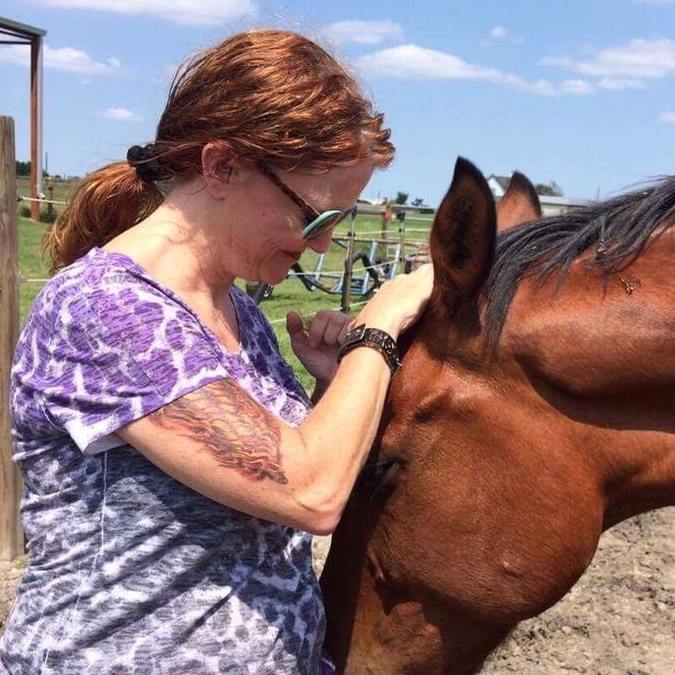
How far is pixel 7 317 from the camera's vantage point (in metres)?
4.41

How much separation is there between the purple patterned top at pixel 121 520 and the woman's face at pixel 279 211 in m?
0.18

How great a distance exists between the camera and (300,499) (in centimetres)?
147

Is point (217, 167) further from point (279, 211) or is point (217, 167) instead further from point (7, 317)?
point (7, 317)

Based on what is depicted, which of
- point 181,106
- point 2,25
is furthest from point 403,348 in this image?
point 2,25

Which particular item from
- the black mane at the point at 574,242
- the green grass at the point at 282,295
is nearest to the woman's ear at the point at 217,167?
the black mane at the point at 574,242

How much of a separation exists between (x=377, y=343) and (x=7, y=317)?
3.27m

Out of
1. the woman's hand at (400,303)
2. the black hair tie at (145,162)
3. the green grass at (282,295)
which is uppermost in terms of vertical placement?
the black hair tie at (145,162)

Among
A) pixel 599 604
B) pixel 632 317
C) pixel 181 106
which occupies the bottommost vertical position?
pixel 599 604

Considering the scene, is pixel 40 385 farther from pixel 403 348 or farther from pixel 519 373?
pixel 519 373

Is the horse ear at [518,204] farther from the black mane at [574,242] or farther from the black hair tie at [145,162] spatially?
the black hair tie at [145,162]

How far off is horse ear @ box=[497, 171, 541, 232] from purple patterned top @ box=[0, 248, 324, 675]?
3.02 ft

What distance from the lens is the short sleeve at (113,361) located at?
4.70 ft

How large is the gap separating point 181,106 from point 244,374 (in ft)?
1.73

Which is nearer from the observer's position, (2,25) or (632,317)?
(632,317)
